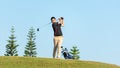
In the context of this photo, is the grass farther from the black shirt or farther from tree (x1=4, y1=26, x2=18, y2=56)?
tree (x1=4, y1=26, x2=18, y2=56)

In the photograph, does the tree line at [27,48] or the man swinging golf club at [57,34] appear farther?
the tree line at [27,48]

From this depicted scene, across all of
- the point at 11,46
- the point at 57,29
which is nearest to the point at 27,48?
the point at 11,46

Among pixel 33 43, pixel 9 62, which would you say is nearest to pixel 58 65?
pixel 9 62

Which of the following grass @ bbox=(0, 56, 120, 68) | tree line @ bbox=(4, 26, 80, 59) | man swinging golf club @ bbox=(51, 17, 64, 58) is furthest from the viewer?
tree line @ bbox=(4, 26, 80, 59)

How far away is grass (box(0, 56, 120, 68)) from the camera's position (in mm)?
29625

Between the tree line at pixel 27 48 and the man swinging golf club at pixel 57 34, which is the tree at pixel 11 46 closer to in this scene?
the tree line at pixel 27 48

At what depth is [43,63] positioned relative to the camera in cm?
3017

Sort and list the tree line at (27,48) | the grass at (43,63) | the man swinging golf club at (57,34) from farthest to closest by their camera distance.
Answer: the tree line at (27,48)
the man swinging golf club at (57,34)
the grass at (43,63)

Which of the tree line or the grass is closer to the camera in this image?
the grass

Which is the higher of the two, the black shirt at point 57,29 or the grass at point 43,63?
the black shirt at point 57,29

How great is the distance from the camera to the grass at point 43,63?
29625mm

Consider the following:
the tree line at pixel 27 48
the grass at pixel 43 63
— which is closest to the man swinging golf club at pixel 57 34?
the grass at pixel 43 63

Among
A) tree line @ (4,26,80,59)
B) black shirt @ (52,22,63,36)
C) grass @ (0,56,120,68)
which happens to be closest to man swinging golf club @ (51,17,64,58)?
black shirt @ (52,22,63,36)

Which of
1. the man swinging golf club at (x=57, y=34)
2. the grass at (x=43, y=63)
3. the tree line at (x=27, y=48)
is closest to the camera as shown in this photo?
the grass at (x=43, y=63)
